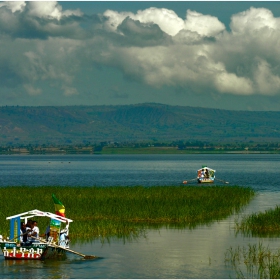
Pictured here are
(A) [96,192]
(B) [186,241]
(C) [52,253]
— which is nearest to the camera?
(C) [52,253]

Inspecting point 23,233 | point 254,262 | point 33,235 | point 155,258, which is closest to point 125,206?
point 155,258

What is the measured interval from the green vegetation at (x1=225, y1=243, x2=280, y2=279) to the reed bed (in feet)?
31.6

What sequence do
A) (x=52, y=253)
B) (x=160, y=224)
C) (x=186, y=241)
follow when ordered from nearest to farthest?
(x=52, y=253) < (x=186, y=241) < (x=160, y=224)

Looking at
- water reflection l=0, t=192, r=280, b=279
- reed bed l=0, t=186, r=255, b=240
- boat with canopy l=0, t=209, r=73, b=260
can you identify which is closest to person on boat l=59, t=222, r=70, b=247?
boat with canopy l=0, t=209, r=73, b=260

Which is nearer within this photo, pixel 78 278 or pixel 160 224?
pixel 78 278

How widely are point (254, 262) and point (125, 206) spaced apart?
71.1ft

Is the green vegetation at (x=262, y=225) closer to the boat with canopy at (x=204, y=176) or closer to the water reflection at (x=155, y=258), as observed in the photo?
the water reflection at (x=155, y=258)

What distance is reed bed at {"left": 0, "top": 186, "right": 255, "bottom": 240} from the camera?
156 feet

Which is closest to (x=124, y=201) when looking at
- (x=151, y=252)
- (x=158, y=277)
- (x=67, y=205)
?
(x=67, y=205)

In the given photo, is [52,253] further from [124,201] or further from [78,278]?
[124,201]

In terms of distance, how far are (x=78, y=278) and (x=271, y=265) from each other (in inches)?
364

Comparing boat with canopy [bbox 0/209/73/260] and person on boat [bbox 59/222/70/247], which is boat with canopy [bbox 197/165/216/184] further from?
boat with canopy [bbox 0/209/73/260]

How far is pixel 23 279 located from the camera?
32656 mm

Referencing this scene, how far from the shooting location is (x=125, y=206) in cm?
5612
